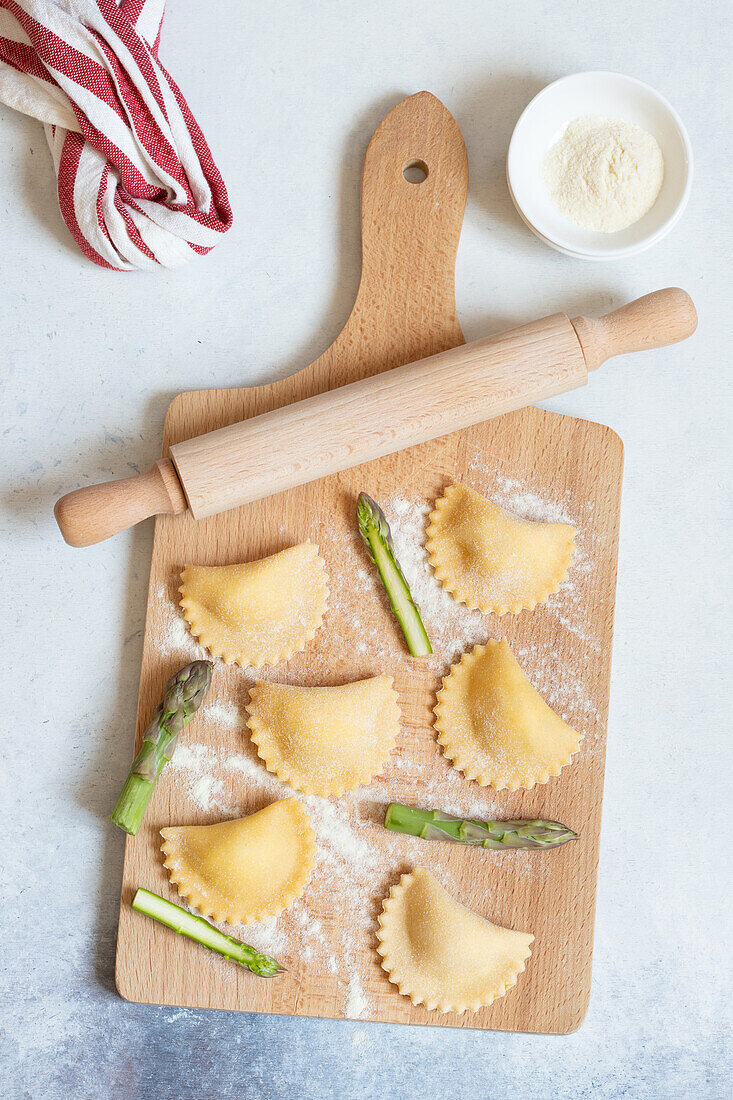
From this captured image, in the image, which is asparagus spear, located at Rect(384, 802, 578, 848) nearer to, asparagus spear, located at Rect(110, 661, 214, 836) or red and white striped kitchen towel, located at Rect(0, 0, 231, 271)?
asparagus spear, located at Rect(110, 661, 214, 836)

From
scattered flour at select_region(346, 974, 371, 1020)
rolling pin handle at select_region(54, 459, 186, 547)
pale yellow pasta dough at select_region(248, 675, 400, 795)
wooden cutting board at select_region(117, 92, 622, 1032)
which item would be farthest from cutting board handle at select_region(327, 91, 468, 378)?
scattered flour at select_region(346, 974, 371, 1020)

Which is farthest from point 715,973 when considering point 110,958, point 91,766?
point 91,766

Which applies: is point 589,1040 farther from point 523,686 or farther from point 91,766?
point 91,766

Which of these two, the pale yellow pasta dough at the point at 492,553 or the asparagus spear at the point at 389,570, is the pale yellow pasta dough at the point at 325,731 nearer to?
the asparagus spear at the point at 389,570

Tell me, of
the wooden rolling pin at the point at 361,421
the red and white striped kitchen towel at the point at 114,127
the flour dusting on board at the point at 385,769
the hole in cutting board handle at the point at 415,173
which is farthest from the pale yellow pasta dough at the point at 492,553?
the red and white striped kitchen towel at the point at 114,127

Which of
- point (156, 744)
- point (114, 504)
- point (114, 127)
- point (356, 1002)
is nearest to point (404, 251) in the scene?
point (114, 127)

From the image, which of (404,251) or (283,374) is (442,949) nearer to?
(283,374)
